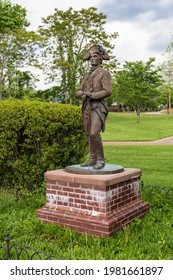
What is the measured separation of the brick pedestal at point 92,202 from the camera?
4746 mm

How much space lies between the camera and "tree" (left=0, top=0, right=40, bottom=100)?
2202cm

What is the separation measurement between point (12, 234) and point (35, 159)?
237 centimetres

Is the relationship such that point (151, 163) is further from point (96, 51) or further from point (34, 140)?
point (96, 51)

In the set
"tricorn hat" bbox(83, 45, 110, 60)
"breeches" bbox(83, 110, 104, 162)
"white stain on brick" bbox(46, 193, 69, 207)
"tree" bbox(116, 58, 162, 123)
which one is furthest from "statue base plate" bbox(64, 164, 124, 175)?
"tree" bbox(116, 58, 162, 123)

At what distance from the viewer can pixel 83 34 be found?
30.6 m

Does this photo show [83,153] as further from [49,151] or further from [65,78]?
[65,78]

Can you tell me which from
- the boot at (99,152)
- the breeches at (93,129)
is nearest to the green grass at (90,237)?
the boot at (99,152)

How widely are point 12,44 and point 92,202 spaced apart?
2003 centimetres

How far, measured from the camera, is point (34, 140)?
6777 mm

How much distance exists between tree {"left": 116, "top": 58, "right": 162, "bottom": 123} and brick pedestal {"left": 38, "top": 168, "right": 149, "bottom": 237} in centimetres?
3098

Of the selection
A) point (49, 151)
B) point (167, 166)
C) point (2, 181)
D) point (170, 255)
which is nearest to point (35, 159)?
point (49, 151)

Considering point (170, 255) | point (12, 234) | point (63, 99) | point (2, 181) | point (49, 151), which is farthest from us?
point (63, 99)

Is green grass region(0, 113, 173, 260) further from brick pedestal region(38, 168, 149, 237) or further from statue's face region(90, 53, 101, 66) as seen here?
statue's face region(90, 53, 101, 66)

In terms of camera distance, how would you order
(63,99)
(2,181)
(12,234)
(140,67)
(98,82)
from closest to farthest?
(12,234)
(98,82)
(2,181)
(63,99)
(140,67)
